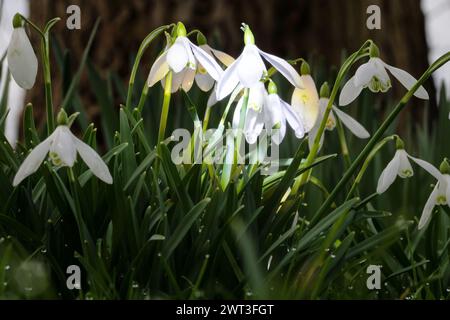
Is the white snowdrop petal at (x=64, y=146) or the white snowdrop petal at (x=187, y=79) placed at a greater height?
the white snowdrop petal at (x=187, y=79)

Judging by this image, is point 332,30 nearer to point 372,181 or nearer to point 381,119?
point 381,119

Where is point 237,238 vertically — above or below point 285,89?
below

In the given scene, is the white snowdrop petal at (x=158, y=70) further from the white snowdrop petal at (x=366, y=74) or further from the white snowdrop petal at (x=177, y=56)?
the white snowdrop petal at (x=366, y=74)

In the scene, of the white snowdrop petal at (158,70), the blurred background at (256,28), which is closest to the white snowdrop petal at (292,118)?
the white snowdrop petal at (158,70)

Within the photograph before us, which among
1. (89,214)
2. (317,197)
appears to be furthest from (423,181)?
(89,214)

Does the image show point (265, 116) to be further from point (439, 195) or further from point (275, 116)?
point (439, 195)

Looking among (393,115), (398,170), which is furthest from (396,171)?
(393,115)

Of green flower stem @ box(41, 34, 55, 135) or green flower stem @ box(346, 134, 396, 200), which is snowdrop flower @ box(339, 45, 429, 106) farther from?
green flower stem @ box(41, 34, 55, 135)
